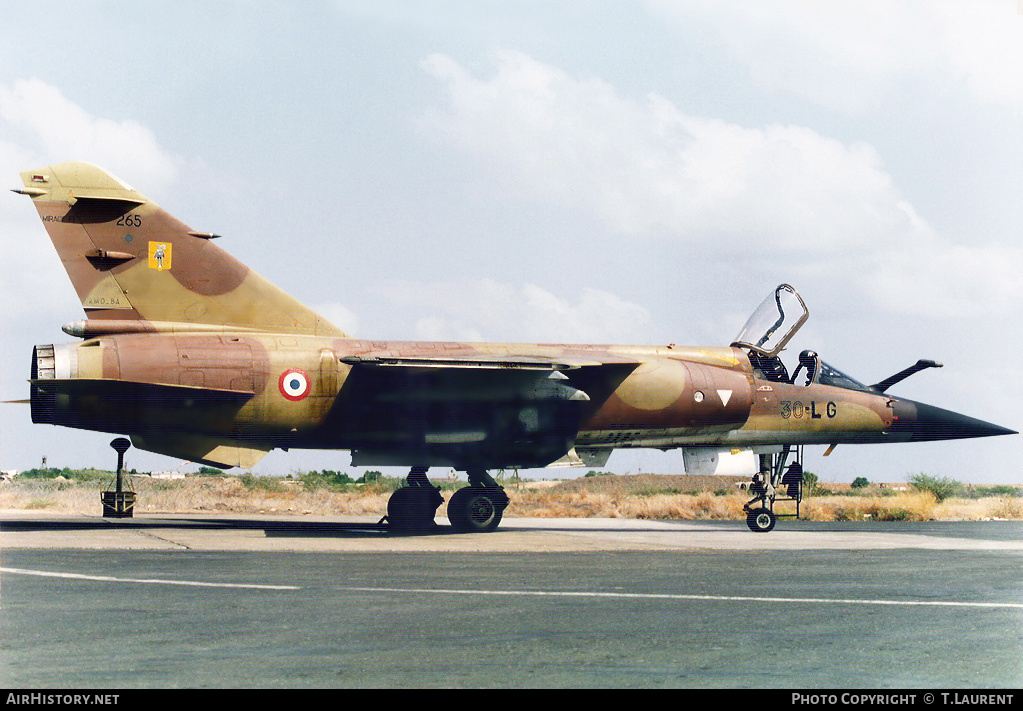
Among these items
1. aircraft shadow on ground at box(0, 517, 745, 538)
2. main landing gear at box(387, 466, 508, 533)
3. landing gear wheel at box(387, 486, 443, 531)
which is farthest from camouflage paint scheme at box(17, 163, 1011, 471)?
aircraft shadow on ground at box(0, 517, 745, 538)

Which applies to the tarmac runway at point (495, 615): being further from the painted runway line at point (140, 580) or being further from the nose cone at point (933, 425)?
the nose cone at point (933, 425)

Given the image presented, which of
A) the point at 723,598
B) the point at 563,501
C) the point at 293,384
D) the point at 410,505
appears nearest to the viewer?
the point at 723,598

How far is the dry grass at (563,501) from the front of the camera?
71.3 ft

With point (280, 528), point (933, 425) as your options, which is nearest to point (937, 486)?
point (933, 425)

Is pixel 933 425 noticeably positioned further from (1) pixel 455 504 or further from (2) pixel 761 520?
(1) pixel 455 504

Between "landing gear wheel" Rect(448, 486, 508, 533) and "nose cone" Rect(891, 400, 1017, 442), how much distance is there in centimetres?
889

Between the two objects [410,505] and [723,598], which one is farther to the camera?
[410,505]

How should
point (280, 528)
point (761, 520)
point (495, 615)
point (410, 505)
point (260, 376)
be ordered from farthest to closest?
point (761, 520)
point (410, 505)
point (280, 528)
point (260, 376)
point (495, 615)

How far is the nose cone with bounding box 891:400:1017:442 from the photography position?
20.7 meters

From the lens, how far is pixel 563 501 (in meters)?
26.2

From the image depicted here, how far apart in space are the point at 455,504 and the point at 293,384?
3853 mm

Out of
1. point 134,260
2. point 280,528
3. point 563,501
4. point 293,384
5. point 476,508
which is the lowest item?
point 563,501

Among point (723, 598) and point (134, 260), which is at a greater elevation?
point (134, 260)
